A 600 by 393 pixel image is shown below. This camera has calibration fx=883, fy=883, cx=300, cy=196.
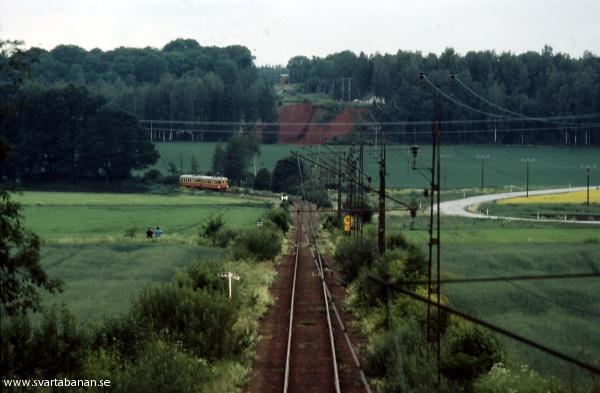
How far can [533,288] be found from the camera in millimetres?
Result: 36656

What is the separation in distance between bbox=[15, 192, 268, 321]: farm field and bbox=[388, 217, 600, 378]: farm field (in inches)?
490

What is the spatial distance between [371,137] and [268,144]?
21.7 metres

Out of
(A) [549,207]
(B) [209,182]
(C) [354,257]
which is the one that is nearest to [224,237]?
(C) [354,257]

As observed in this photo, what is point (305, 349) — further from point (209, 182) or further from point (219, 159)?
point (219, 159)

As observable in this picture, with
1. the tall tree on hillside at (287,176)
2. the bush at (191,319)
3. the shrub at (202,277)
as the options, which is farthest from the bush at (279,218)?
the bush at (191,319)

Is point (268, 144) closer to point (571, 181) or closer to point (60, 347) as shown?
point (571, 181)

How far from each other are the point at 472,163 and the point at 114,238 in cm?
9815

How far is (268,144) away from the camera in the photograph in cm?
17175

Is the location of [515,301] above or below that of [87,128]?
below

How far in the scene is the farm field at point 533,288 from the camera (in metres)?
24.2

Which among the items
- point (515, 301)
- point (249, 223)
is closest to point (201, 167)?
point (249, 223)

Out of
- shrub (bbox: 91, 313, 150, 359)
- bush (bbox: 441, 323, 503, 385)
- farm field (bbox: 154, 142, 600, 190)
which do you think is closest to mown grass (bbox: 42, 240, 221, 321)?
shrub (bbox: 91, 313, 150, 359)

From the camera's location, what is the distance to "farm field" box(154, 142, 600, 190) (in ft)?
430

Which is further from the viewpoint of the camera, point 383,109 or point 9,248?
point 383,109
